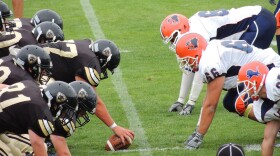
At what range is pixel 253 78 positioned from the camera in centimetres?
595

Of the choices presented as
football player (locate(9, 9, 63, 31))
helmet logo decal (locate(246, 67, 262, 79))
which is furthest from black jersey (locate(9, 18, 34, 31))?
helmet logo decal (locate(246, 67, 262, 79))

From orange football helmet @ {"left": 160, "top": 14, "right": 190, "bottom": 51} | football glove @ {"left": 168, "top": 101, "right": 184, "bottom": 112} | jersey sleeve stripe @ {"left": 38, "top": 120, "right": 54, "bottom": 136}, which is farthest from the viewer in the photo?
→ football glove @ {"left": 168, "top": 101, "right": 184, "bottom": 112}

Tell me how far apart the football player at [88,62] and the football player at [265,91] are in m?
1.27

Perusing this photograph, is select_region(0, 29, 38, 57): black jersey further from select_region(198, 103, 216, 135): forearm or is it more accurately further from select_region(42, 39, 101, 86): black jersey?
select_region(198, 103, 216, 135): forearm

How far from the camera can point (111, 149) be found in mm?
6895

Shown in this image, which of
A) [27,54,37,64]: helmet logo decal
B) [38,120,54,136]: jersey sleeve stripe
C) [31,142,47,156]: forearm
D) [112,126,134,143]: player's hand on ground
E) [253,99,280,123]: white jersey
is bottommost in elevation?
[112,126,134,143]: player's hand on ground

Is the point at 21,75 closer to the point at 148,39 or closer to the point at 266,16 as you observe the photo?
the point at 266,16

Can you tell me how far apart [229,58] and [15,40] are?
83.3 inches

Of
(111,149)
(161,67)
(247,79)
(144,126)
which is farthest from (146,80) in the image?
(247,79)

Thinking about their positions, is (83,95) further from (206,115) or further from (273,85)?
(273,85)

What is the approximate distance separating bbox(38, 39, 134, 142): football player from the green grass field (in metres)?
0.32

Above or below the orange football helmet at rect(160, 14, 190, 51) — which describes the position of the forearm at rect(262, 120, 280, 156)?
below

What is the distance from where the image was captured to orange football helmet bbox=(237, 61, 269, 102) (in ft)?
19.5

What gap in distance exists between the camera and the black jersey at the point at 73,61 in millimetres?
6836
